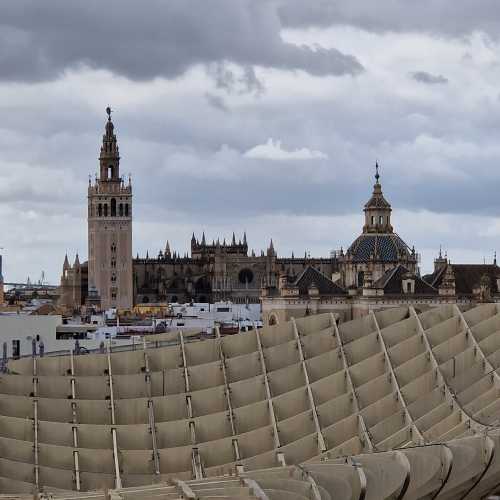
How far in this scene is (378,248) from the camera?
15300 centimetres

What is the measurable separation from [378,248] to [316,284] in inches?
968

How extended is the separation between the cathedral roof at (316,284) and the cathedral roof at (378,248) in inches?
768

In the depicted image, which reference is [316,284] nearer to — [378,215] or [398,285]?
[398,285]

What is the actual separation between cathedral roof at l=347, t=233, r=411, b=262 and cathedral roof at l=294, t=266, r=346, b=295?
19.5 m

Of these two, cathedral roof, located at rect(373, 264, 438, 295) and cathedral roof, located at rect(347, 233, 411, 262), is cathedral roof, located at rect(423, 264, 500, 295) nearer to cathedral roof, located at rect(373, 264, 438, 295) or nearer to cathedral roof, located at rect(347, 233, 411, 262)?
cathedral roof, located at rect(373, 264, 438, 295)

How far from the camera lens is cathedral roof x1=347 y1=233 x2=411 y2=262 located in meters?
151

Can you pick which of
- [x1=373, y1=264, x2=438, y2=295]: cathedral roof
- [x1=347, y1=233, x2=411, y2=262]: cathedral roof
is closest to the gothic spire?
[x1=347, y1=233, x2=411, y2=262]: cathedral roof

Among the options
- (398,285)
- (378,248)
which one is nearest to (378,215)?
(378,248)

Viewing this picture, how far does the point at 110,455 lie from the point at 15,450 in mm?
2989

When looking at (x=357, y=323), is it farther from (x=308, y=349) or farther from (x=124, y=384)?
(x=124, y=384)

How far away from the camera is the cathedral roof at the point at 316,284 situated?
129375 mm

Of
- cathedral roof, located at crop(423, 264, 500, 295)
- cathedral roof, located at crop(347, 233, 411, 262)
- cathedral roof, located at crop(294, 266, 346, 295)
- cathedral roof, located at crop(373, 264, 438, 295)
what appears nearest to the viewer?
cathedral roof, located at crop(373, 264, 438, 295)

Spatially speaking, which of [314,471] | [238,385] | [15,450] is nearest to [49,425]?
[15,450]

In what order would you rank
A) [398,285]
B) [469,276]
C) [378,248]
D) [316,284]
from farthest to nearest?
[378,248]
[469,276]
[316,284]
[398,285]
